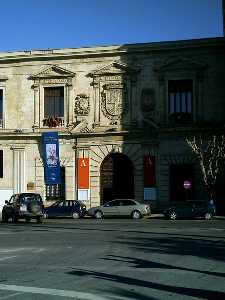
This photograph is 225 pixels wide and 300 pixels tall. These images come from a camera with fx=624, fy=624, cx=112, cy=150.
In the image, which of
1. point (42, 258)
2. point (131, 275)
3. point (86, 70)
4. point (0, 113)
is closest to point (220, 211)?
point (86, 70)

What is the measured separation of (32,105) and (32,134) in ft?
8.22

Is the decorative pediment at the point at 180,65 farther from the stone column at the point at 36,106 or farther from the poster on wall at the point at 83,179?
the stone column at the point at 36,106

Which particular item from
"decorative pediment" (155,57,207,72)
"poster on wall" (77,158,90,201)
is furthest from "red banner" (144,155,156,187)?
"decorative pediment" (155,57,207,72)

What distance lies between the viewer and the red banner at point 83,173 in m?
50.4

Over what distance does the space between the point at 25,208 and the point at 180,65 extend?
19.0 metres

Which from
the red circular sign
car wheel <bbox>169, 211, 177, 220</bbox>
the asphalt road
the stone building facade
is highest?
the stone building facade

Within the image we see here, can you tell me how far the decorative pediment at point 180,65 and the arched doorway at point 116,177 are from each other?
7.72 meters

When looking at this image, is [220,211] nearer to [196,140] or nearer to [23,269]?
[196,140]

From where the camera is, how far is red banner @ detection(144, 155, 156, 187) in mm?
49062

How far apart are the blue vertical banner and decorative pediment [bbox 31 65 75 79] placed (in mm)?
4907

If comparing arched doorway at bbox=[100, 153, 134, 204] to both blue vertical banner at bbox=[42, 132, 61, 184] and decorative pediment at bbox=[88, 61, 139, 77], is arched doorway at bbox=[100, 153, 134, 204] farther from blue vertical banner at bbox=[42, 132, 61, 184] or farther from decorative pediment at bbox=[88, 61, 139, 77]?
decorative pediment at bbox=[88, 61, 139, 77]

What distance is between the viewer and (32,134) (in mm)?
51625

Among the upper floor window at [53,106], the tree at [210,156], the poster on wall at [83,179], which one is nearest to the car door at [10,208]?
the poster on wall at [83,179]

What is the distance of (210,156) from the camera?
154ft
